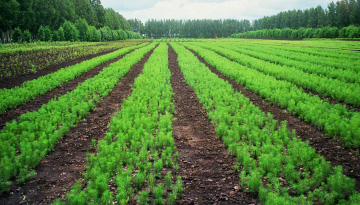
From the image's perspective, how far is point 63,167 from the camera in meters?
5.44

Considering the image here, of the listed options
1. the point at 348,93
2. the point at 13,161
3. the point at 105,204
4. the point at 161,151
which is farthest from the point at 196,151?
the point at 348,93

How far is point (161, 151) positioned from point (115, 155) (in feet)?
4.35

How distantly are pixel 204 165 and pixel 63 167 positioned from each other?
3.29m

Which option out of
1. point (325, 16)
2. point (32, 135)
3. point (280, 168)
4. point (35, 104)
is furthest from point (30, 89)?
point (325, 16)

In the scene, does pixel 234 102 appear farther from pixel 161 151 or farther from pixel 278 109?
pixel 161 151

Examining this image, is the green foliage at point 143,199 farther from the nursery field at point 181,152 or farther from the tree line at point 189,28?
the tree line at point 189,28

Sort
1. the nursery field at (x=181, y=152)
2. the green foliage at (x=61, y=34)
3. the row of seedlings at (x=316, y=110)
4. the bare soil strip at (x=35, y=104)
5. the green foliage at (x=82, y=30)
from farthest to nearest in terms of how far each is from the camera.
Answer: the green foliage at (x=82, y=30), the green foliage at (x=61, y=34), the bare soil strip at (x=35, y=104), the row of seedlings at (x=316, y=110), the nursery field at (x=181, y=152)

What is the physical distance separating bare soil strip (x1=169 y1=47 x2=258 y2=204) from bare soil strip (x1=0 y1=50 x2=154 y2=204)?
2.37 meters

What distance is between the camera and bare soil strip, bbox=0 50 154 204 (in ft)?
14.4

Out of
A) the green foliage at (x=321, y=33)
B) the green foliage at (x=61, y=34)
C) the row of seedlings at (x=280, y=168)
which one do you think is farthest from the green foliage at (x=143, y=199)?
the green foliage at (x=321, y=33)

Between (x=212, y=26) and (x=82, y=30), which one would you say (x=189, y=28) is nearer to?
(x=212, y=26)

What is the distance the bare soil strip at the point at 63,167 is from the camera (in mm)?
4398

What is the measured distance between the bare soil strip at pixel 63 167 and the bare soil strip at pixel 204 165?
2366mm

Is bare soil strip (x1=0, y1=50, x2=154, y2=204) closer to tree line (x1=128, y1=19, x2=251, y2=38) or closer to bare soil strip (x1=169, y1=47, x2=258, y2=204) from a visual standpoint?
bare soil strip (x1=169, y1=47, x2=258, y2=204)
